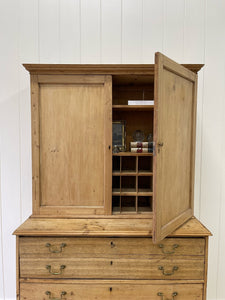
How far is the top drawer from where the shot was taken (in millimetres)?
1229

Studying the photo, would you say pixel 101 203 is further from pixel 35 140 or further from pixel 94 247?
pixel 35 140

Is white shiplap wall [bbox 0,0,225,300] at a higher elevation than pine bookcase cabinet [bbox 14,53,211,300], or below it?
higher

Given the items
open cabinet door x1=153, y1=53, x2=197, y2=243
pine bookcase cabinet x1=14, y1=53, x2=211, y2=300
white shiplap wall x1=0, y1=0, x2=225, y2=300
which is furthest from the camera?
white shiplap wall x1=0, y1=0, x2=225, y2=300

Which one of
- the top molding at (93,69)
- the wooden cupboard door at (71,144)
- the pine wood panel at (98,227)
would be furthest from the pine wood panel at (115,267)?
the top molding at (93,69)

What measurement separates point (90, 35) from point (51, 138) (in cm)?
94

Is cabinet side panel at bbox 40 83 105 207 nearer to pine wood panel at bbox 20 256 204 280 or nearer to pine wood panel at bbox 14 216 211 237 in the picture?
pine wood panel at bbox 14 216 211 237

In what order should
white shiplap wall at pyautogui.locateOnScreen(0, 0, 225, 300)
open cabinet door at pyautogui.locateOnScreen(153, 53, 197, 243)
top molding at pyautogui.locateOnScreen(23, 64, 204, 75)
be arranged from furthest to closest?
white shiplap wall at pyautogui.locateOnScreen(0, 0, 225, 300) → top molding at pyautogui.locateOnScreen(23, 64, 204, 75) → open cabinet door at pyautogui.locateOnScreen(153, 53, 197, 243)

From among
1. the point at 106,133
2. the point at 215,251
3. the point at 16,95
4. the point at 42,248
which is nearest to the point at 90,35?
the point at 16,95

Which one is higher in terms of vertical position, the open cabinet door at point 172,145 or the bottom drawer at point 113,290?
the open cabinet door at point 172,145

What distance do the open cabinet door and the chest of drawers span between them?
159 mm

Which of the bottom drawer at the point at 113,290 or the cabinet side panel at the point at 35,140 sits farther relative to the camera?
the cabinet side panel at the point at 35,140

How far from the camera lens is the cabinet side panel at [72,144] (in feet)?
4.56

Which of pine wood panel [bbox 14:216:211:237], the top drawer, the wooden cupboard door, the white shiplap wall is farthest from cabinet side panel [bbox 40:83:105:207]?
the white shiplap wall

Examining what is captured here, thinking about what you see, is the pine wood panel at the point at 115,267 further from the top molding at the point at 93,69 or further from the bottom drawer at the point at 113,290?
the top molding at the point at 93,69
